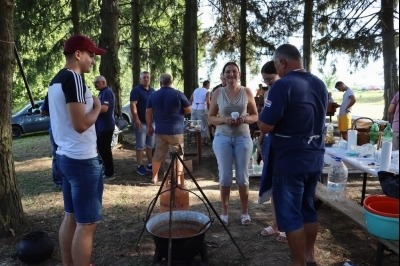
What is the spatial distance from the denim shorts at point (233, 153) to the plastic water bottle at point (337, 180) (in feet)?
3.22

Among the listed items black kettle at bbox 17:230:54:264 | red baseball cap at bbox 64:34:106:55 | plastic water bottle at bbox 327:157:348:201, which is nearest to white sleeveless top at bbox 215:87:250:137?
plastic water bottle at bbox 327:157:348:201

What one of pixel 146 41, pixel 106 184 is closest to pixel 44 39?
pixel 146 41

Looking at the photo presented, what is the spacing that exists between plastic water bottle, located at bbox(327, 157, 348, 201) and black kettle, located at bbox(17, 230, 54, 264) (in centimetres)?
297

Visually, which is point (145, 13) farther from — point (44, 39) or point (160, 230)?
point (160, 230)

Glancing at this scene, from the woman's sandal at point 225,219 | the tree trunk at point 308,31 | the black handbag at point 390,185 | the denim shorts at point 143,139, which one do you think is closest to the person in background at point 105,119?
the denim shorts at point 143,139

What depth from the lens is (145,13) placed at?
1460cm

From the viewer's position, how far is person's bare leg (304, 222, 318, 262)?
10.4ft

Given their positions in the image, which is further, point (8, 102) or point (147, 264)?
point (8, 102)

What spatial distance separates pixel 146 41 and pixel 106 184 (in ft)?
31.8

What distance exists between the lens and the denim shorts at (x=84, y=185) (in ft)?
8.80

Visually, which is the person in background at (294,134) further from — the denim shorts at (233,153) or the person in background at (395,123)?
the person in background at (395,123)

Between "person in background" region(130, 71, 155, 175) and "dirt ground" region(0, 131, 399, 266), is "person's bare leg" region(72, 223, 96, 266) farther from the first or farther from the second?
"person in background" region(130, 71, 155, 175)

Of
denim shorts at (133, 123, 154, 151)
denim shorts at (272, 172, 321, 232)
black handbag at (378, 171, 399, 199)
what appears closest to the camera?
black handbag at (378, 171, 399, 199)

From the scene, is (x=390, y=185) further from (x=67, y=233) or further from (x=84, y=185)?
(x=67, y=233)
